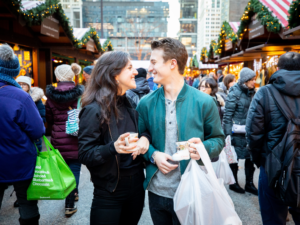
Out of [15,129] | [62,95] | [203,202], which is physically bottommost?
[203,202]

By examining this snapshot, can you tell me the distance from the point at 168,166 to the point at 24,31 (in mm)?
6987

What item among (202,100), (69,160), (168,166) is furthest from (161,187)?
(69,160)

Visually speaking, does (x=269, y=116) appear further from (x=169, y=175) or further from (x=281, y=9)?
(x=281, y=9)

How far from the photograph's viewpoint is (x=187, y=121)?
1718 millimetres

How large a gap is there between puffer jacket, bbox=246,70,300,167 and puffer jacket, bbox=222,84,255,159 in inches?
60.2

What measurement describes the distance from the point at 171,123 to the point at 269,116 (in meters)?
1.13

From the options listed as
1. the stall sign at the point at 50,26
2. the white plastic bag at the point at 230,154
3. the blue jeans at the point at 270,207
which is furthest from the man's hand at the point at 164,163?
the stall sign at the point at 50,26

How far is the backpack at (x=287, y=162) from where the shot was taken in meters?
1.97

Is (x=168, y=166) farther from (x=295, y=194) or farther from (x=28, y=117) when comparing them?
(x=28, y=117)

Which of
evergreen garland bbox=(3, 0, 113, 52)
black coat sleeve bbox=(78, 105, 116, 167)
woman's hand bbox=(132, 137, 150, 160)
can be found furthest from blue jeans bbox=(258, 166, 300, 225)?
evergreen garland bbox=(3, 0, 113, 52)

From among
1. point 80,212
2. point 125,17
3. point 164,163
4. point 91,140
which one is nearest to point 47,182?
point 91,140

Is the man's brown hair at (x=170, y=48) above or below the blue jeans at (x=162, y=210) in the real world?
above

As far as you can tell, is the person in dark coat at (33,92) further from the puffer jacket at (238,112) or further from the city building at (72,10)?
the city building at (72,10)

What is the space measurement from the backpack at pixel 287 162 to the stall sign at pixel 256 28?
4642 mm
